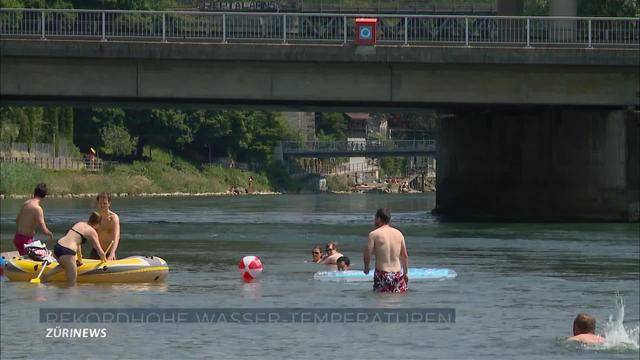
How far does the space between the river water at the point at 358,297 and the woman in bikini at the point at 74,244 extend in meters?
0.54

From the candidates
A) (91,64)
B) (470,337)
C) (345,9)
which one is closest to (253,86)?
(91,64)

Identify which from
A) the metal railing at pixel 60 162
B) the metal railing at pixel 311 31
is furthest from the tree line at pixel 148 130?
the metal railing at pixel 311 31

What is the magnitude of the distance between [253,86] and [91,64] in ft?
20.1

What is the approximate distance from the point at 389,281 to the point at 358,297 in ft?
6.34

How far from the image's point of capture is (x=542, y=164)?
220 feet

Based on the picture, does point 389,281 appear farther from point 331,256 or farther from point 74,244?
point 331,256

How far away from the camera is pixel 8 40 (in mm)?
57250

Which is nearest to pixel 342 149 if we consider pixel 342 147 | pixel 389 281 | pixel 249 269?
pixel 342 147

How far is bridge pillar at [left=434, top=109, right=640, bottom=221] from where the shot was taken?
207ft

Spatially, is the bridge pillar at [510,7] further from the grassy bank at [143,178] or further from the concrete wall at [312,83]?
the grassy bank at [143,178]

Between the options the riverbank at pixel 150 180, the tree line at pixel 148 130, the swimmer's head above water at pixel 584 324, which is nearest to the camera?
the swimmer's head above water at pixel 584 324

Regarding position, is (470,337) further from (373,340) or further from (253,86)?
(253,86)

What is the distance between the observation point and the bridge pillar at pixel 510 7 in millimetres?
71938

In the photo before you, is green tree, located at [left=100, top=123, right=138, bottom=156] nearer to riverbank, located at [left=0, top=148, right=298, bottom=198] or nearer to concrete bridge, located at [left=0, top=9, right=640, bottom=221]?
riverbank, located at [left=0, top=148, right=298, bottom=198]
